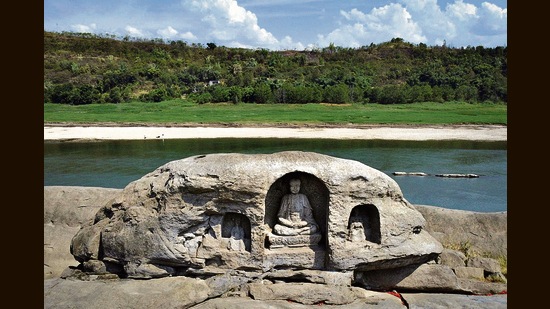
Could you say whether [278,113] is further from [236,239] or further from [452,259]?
[236,239]

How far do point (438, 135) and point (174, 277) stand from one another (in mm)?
27464

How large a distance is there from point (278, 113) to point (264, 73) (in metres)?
22.0

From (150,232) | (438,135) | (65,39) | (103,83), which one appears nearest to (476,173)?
(438,135)

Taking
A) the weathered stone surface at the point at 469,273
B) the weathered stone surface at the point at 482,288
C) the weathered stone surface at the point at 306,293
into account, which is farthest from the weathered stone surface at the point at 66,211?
the weathered stone surface at the point at 482,288

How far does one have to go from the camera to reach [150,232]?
833 centimetres

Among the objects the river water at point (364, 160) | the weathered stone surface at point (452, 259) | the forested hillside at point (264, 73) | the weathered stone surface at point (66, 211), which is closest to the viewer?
the weathered stone surface at point (452, 259)

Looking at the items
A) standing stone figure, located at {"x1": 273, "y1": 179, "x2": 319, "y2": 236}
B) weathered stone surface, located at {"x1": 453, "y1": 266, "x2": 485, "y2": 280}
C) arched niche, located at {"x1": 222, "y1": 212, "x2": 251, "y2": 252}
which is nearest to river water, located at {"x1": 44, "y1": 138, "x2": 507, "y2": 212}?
weathered stone surface, located at {"x1": 453, "y1": 266, "x2": 485, "y2": 280}

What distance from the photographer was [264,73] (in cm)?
6256

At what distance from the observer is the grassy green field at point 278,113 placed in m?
37.8

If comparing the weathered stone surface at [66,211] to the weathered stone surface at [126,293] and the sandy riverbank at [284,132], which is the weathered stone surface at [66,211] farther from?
the sandy riverbank at [284,132]

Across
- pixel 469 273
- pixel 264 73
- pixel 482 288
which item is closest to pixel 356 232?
pixel 469 273

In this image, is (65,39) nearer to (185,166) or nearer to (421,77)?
(421,77)

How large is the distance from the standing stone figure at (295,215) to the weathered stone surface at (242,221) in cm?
27

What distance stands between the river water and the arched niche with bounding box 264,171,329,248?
8.31m
